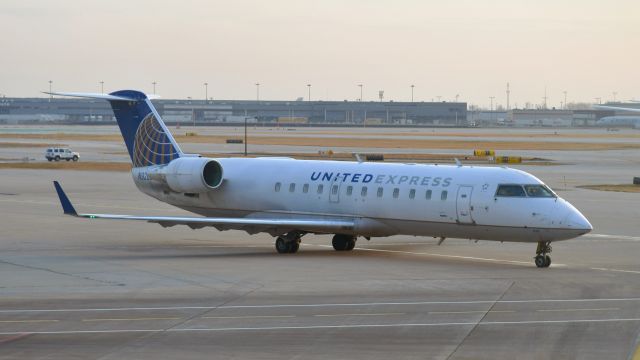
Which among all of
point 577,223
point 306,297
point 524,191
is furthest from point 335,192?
point 306,297

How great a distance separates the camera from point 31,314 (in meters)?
21.8

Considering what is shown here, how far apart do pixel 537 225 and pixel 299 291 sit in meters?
7.21

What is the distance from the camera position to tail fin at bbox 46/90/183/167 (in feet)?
118

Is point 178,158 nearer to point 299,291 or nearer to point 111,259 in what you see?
point 111,259

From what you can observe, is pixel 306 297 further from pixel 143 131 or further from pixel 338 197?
pixel 143 131

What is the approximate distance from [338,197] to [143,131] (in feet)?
25.3

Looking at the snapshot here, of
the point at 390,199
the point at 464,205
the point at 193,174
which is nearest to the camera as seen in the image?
the point at 464,205

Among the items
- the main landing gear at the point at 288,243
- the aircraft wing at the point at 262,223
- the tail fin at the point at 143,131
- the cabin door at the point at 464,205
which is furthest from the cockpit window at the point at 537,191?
the tail fin at the point at 143,131

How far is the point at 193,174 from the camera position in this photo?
34.6m

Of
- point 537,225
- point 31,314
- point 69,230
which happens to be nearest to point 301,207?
point 537,225

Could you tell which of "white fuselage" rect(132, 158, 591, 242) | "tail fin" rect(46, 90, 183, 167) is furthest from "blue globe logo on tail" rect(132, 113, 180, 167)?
"white fuselage" rect(132, 158, 591, 242)

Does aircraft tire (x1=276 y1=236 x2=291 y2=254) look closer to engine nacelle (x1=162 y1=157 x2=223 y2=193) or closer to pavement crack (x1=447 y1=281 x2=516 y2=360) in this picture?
engine nacelle (x1=162 y1=157 x2=223 y2=193)

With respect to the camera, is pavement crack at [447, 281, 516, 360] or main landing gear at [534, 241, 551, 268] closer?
pavement crack at [447, 281, 516, 360]

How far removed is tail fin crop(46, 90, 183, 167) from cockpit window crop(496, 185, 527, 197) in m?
11.5
